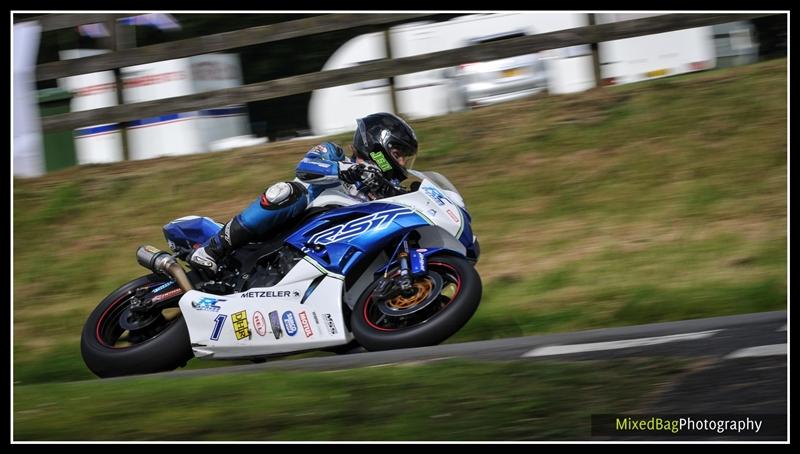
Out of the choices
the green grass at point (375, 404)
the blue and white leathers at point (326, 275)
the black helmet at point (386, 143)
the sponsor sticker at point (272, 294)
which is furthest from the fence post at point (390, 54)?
the green grass at point (375, 404)

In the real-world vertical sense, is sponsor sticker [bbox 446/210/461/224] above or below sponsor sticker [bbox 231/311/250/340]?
above

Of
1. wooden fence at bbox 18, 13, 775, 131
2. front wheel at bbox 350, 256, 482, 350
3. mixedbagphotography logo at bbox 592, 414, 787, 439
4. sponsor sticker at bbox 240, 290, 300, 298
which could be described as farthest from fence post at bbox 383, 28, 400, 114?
mixedbagphotography logo at bbox 592, 414, 787, 439

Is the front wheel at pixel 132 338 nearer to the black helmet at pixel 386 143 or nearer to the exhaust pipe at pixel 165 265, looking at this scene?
the exhaust pipe at pixel 165 265

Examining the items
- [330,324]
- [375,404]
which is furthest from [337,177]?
[375,404]

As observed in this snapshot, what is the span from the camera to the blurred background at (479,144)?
9406 millimetres

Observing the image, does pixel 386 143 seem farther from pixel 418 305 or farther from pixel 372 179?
pixel 418 305

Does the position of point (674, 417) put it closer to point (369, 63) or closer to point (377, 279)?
point (377, 279)

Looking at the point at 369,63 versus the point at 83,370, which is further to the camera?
the point at 369,63

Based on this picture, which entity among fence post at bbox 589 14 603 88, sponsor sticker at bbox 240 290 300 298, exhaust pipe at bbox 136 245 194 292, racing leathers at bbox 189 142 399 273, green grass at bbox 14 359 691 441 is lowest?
green grass at bbox 14 359 691 441

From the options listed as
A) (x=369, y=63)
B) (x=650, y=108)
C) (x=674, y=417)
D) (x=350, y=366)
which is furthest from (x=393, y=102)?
(x=674, y=417)

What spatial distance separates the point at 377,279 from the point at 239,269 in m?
1.12

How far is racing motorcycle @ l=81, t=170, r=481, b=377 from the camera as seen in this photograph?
7105mm

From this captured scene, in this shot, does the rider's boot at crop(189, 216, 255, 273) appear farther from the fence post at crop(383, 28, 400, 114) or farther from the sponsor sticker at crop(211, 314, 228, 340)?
the fence post at crop(383, 28, 400, 114)

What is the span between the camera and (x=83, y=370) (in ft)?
29.6
